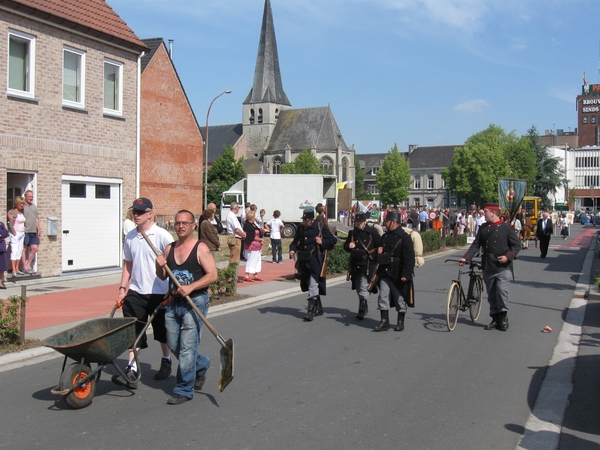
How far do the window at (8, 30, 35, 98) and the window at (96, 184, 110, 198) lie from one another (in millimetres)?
3100

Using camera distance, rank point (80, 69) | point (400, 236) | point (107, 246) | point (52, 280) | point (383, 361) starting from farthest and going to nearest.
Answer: point (107, 246) < point (80, 69) < point (52, 280) < point (400, 236) < point (383, 361)

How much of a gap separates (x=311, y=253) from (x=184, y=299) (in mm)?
4926

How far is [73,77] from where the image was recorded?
16.6 metres

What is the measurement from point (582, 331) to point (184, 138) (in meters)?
35.6

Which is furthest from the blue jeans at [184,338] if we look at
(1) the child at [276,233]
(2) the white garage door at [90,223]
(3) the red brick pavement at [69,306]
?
(1) the child at [276,233]

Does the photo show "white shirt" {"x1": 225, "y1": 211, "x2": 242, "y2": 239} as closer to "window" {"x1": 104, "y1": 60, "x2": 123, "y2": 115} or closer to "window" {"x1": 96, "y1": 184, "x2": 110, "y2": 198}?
"window" {"x1": 96, "y1": 184, "x2": 110, "y2": 198}

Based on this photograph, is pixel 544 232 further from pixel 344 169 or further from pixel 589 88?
pixel 589 88

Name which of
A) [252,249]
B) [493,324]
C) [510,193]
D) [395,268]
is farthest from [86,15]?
[510,193]

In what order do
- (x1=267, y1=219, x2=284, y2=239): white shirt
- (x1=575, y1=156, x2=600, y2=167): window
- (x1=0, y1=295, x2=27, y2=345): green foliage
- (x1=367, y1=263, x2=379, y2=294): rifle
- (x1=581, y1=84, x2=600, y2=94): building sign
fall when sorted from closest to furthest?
(x1=0, y1=295, x2=27, y2=345): green foliage
(x1=367, y1=263, x2=379, y2=294): rifle
(x1=267, y1=219, x2=284, y2=239): white shirt
(x1=575, y1=156, x2=600, y2=167): window
(x1=581, y1=84, x2=600, y2=94): building sign

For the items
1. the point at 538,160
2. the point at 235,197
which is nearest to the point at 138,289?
the point at 235,197

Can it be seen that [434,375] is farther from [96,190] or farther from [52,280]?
[96,190]

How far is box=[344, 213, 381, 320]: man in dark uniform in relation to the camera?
417 inches

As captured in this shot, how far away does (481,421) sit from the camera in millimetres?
5816

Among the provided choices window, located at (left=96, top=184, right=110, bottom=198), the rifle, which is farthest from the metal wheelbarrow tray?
window, located at (left=96, top=184, right=110, bottom=198)
